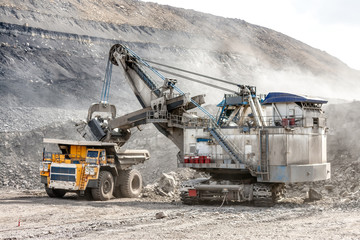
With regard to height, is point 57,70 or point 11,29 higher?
point 11,29

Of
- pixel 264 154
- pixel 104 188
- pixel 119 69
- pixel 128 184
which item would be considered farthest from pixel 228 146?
pixel 119 69

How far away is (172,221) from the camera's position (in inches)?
567

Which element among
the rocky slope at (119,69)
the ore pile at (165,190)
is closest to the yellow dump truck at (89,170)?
the ore pile at (165,190)

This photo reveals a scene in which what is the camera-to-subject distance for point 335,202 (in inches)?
747

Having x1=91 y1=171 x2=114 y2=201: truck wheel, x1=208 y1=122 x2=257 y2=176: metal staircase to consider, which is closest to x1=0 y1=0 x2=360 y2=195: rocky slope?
x1=208 y1=122 x2=257 y2=176: metal staircase

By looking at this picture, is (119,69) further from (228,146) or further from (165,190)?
(228,146)

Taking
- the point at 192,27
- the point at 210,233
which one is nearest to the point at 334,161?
the point at 210,233

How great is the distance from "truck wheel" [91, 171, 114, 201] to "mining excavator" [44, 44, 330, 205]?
3163 mm

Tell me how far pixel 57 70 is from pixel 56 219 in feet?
141

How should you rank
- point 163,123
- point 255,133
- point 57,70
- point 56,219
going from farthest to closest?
point 57,70 → point 163,123 → point 255,133 → point 56,219

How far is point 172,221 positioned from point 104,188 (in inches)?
288

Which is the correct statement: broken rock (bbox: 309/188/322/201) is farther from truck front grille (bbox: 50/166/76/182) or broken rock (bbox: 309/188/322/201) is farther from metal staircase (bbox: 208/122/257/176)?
truck front grille (bbox: 50/166/76/182)

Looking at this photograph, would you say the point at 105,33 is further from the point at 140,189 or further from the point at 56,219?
the point at 56,219

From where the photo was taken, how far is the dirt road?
12188 mm
